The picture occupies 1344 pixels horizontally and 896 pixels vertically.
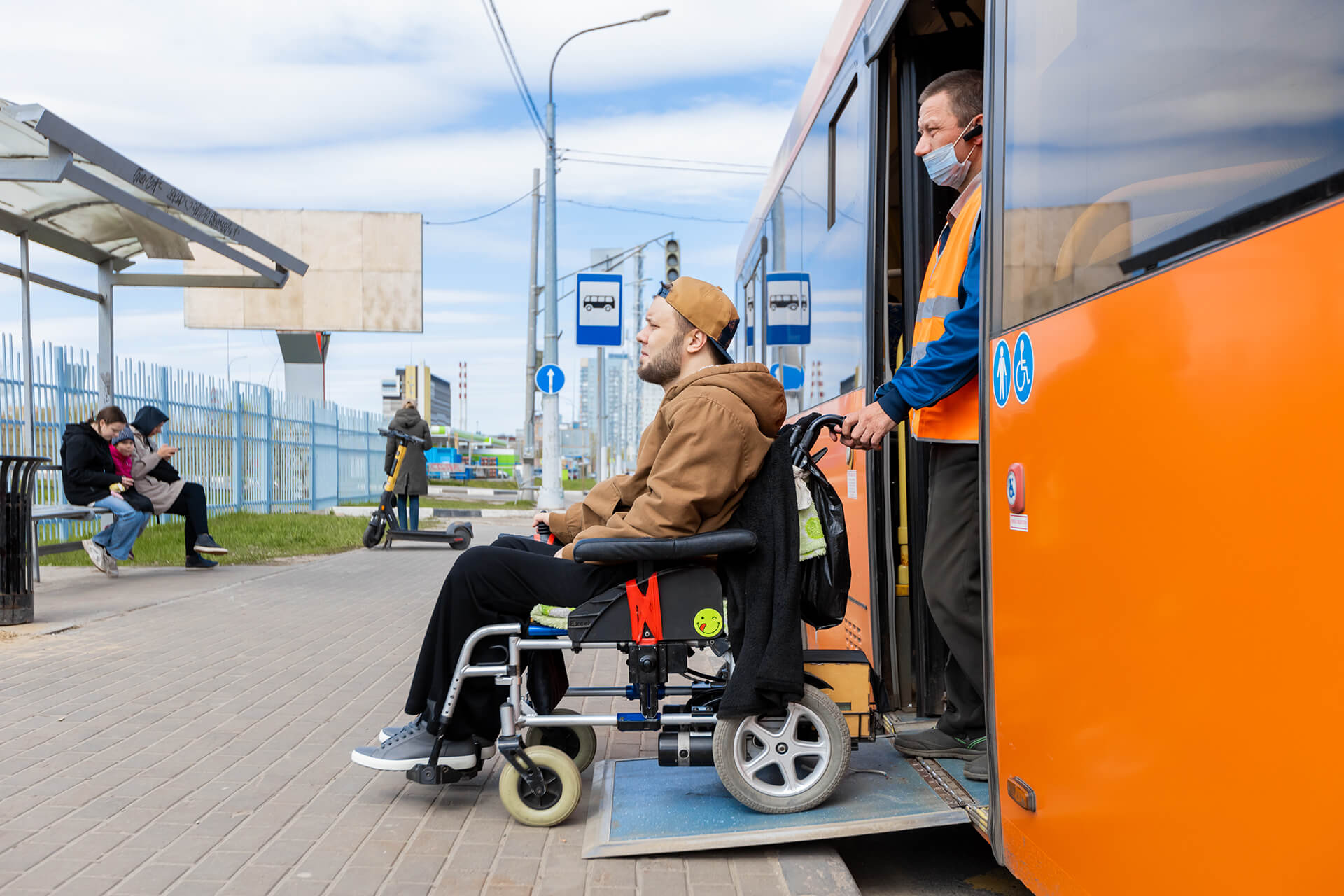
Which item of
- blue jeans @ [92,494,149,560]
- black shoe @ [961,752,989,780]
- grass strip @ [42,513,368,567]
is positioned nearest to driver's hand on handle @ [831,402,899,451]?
black shoe @ [961,752,989,780]

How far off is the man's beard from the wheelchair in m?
0.52

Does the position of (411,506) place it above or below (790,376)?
below

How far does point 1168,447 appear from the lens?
1994 mm

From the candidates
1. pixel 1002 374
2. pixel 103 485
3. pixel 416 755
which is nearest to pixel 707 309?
pixel 1002 374

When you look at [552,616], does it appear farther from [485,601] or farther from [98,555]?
[98,555]

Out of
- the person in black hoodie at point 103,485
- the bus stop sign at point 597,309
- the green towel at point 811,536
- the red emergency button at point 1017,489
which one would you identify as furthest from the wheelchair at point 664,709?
the bus stop sign at point 597,309

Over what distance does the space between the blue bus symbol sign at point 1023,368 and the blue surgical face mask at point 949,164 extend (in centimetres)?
119

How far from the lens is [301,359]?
3145 cm

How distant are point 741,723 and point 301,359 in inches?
1174

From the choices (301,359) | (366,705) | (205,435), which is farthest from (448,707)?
(301,359)

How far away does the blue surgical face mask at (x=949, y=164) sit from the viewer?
3756 millimetres

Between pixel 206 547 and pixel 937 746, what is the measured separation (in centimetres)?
930

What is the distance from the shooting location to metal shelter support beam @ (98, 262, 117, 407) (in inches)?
452

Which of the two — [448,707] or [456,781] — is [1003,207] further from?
[456,781]
